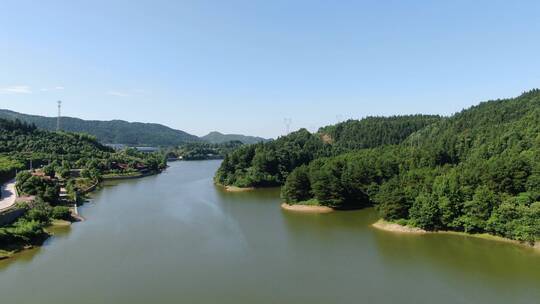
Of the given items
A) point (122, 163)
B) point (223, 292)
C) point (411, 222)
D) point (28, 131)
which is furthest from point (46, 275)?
point (28, 131)

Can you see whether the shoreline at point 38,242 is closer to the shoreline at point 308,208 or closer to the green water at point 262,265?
the green water at point 262,265

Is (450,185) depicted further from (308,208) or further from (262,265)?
(262,265)

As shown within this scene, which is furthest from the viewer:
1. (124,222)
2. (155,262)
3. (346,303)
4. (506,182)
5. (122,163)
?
(122,163)

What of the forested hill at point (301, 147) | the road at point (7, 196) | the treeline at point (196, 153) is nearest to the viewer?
the road at point (7, 196)

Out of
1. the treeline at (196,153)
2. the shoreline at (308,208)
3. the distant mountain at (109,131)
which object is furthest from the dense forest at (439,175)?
the distant mountain at (109,131)

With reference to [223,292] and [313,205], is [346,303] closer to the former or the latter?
[223,292]

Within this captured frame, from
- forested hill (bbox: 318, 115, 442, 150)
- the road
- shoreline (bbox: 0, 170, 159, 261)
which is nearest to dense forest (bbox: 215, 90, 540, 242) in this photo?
forested hill (bbox: 318, 115, 442, 150)
